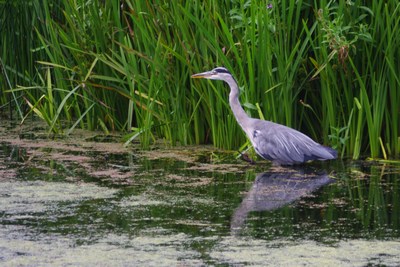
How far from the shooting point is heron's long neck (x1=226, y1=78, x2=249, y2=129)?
615 centimetres

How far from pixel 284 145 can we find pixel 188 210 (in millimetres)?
1398

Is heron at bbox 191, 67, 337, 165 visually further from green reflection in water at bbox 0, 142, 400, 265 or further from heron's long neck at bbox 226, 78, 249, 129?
green reflection in water at bbox 0, 142, 400, 265

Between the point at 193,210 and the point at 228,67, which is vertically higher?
the point at 228,67

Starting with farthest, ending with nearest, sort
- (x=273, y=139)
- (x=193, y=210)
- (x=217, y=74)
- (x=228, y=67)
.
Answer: (x=228, y=67) → (x=217, y=74) → (x=273, y=139) → (x=193, y=210)

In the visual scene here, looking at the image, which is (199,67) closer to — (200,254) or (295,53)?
(295,53)

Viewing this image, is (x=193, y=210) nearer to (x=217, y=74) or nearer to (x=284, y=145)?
(x=284, y=145)

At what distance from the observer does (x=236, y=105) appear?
6.20 meters

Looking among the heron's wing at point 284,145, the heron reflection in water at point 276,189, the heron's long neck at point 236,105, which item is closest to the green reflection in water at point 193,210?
the heron reflection in water at point 276,189

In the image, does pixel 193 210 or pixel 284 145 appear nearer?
pixel 193 210

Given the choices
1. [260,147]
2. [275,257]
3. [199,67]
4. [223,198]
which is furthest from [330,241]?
[199,67]

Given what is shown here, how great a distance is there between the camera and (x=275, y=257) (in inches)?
150

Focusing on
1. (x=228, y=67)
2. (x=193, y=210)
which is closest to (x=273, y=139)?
(x=228, y=67)

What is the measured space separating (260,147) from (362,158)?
0.69m

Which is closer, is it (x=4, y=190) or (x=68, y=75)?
(x=4, y=190)
